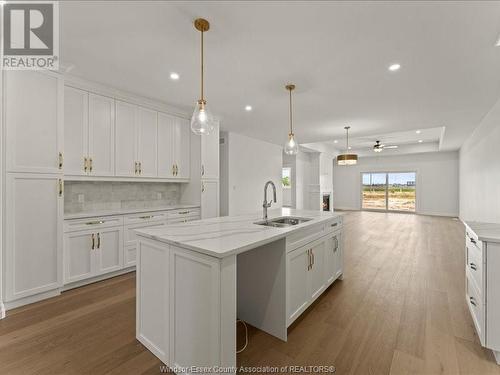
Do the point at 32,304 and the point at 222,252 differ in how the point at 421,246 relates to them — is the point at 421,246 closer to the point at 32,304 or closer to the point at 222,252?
the point at 222,252

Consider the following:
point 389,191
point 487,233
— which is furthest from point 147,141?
point 389,191

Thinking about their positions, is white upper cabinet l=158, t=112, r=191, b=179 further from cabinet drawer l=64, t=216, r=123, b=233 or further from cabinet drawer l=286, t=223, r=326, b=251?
cabinet drawer l=286, t=223, r=326, b=251

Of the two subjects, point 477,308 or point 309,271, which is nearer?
point 477,308

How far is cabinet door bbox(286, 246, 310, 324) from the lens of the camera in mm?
1954

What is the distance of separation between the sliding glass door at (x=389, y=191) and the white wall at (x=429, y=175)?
0.24m

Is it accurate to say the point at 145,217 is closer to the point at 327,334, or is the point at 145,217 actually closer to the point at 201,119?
the point at 201,119

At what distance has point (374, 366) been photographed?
5.35 feet

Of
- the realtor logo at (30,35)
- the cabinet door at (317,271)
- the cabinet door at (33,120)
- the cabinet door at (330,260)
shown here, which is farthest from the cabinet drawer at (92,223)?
the cabinet door at (330,260)

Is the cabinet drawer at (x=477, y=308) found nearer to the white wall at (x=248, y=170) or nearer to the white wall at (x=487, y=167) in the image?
the white wall at (x=487, y=167)

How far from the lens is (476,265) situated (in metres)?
1.93

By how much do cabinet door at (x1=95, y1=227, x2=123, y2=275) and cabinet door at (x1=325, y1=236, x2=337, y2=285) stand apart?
2752 mm

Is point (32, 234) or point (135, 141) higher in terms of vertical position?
point (135, 141)

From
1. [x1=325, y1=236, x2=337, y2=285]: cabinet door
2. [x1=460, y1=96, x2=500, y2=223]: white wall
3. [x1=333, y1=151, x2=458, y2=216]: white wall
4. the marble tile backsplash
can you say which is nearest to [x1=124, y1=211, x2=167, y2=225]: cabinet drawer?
the marble tile backsplash

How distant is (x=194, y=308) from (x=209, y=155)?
3356mm
